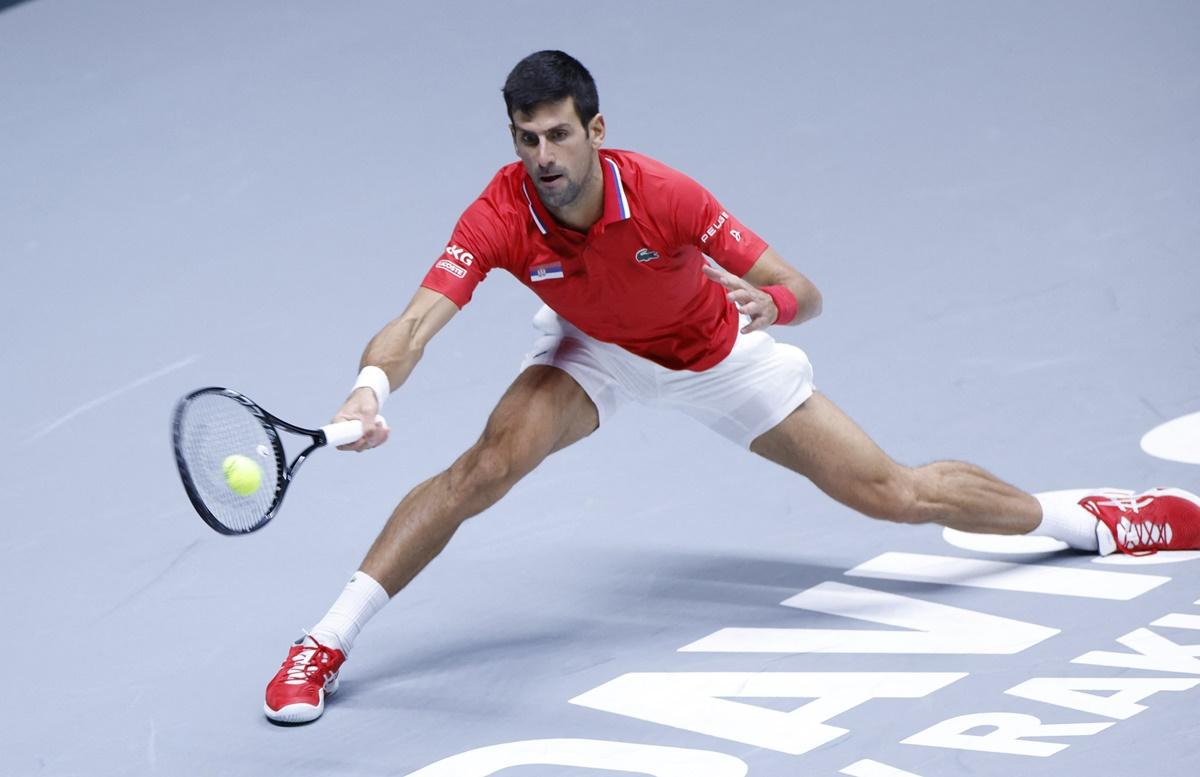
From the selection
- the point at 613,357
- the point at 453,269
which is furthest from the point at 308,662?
the point at 613,357

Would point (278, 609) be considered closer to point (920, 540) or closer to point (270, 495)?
point (270, 495)

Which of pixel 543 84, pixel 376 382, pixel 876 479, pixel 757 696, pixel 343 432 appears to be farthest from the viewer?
pixel 876 479

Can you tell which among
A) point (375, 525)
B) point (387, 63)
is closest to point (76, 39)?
point (387, 63)

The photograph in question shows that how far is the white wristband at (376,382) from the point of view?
4711 mm

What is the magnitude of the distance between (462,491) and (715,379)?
858mm

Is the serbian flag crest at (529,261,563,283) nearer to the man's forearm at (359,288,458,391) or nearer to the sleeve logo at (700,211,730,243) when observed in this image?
the man's forearm at (359,288,458,391)

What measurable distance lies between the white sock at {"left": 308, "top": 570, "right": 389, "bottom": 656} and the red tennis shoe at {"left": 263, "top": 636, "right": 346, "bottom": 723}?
0.10ft

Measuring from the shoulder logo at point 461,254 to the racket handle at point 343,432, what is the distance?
71 centimetres

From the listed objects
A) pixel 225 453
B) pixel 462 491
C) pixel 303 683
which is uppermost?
pixel 225 453

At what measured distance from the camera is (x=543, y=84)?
4.98 metres

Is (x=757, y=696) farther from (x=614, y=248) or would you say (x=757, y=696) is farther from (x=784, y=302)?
(x=614, y=248)

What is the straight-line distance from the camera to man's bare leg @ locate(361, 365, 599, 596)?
515 centimetres

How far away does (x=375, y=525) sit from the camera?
247 inches

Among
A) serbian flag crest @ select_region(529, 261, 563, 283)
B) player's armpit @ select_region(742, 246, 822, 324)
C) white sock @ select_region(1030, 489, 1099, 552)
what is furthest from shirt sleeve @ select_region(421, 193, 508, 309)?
white sock @ select_region(1030, 489, 1099, 552)
